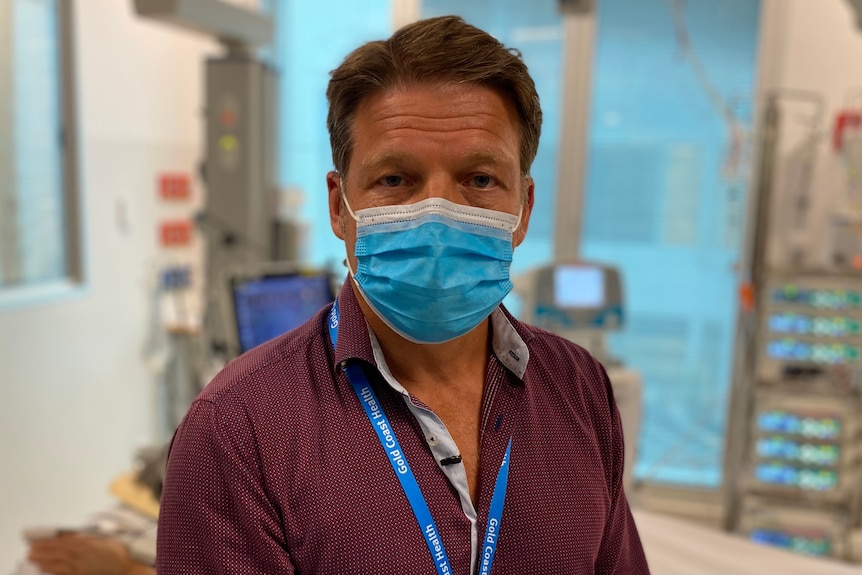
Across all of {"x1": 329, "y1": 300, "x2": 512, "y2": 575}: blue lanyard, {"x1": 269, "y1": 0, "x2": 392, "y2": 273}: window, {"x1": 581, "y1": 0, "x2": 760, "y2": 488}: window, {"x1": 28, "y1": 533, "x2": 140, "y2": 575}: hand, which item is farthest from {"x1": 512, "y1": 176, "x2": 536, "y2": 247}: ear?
{"x1": 269, "y1": 0, "x2": 392, "y2": 273}: window

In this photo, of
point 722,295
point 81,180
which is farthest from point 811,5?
point 81,180

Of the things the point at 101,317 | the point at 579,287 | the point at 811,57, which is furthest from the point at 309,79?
the point at 811,57

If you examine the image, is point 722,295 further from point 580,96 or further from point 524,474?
point 524,474

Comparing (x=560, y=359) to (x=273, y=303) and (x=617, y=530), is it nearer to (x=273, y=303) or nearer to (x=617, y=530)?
(x=617, y=530)

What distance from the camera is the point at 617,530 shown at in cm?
119

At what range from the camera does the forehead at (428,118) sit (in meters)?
0.99

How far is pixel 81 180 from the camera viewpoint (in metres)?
3.53

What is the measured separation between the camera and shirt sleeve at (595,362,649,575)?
1181mm

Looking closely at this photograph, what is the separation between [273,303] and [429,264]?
1600mm

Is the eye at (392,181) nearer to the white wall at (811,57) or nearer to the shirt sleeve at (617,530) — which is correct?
the shirt sleeve at (617,530)

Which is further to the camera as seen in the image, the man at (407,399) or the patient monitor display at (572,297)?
the patient monitor display at (572,297)

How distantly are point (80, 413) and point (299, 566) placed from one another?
3.12 m

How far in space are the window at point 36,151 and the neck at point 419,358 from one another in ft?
8.69

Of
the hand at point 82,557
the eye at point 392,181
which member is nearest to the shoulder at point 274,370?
the eye at point 392,181
